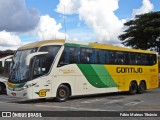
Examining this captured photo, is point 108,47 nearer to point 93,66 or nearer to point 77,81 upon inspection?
point 93,66

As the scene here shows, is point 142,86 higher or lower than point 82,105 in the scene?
higher

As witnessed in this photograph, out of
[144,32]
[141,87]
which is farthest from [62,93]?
[144,32]

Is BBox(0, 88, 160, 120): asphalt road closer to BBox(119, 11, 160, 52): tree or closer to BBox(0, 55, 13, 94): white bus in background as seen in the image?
BBox(0, 55, 13, 94): white bus in background

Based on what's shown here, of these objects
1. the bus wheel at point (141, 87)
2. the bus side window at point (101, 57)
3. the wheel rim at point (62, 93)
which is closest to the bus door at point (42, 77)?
the wheel rim at point (62, 93)

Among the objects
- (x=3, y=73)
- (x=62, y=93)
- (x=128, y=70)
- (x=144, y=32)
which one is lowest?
(x=62, y=93)

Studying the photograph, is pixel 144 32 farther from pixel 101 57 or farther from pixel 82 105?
pixel 82 105

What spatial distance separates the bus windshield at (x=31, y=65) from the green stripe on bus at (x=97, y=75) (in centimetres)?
207

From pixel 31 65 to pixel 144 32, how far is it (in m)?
36.6

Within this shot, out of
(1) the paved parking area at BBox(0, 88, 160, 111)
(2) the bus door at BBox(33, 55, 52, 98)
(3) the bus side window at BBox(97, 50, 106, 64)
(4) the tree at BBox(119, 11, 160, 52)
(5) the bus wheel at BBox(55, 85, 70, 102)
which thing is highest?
(4) the tree at BBox(119, 11, 160, 52)

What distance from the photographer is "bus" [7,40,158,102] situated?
722 inches

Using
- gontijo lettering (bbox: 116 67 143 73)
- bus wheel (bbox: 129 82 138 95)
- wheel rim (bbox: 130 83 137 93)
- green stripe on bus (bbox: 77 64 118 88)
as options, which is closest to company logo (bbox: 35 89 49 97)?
green stripe on bus (bbox: 77 64 118 88)

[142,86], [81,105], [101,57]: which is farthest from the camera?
[142,86]

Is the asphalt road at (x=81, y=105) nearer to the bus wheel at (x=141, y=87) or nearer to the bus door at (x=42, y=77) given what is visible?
the bus door at (x=42, y=77)

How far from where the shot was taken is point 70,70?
785 inches
